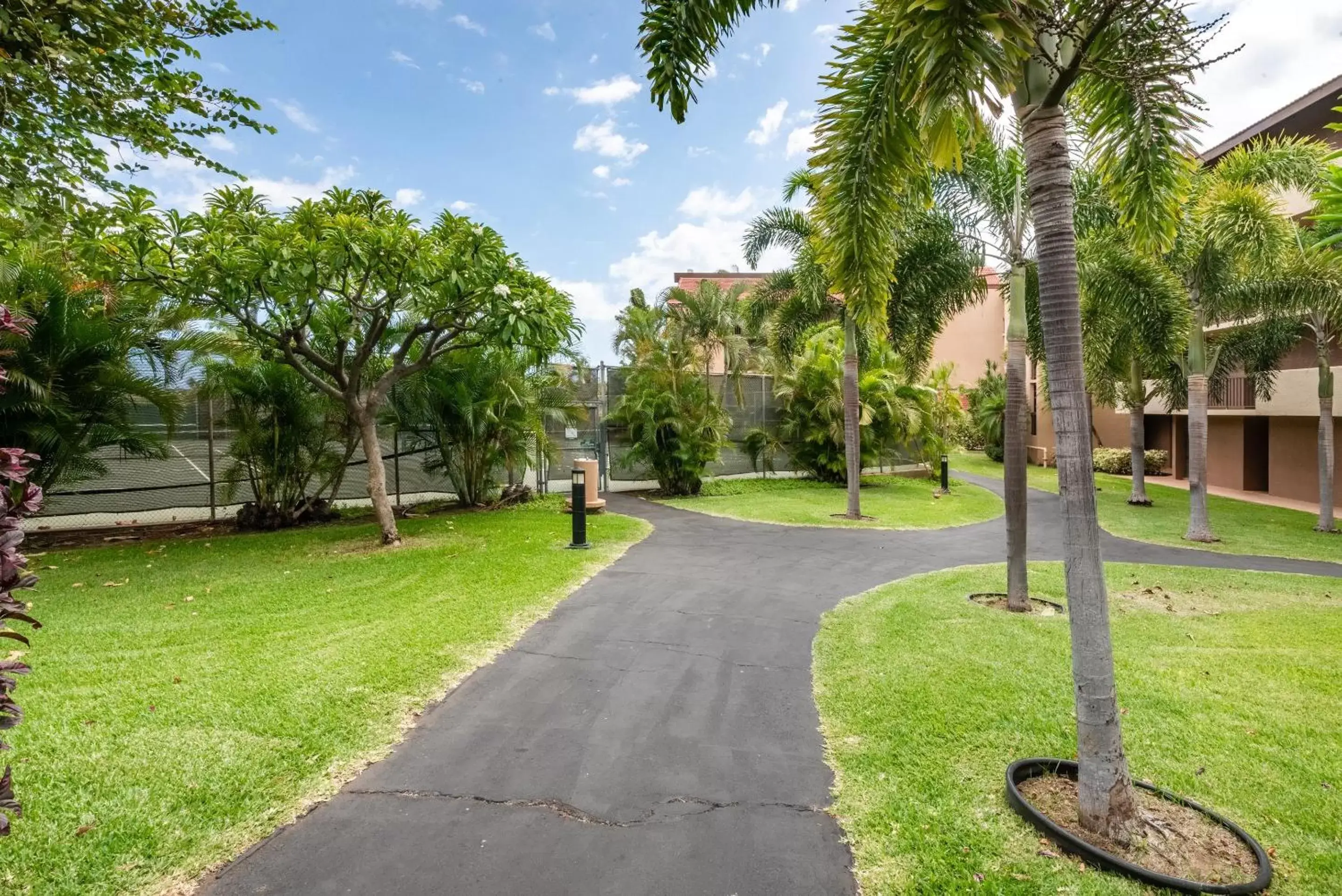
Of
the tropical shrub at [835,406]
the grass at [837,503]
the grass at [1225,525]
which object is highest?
the tropical shrub at [835,406]

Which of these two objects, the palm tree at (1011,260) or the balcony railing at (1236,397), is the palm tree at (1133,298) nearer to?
the palm tree at (1011,260)

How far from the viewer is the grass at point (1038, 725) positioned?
257 cm

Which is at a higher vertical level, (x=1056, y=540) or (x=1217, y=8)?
(x=1217, y=8)

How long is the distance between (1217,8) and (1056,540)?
8.63 metres

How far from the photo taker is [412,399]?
11586 millimetres

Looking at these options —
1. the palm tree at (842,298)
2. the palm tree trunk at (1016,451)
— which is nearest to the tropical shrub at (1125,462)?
the palm tree at (842,298)

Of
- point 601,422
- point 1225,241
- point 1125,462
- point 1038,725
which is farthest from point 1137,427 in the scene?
point 1038,725

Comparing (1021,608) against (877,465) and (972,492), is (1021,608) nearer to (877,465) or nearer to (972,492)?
(972,492)

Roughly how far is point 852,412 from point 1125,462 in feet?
51.1

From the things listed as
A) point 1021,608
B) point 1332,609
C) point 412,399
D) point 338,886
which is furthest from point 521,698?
point 412,399

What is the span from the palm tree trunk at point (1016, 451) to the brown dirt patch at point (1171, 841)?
3.48 meters

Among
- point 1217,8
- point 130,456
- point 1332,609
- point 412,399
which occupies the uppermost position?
point 1217,8

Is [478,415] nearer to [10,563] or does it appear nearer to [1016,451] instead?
[1016,451]

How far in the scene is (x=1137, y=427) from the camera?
14.8 metres
